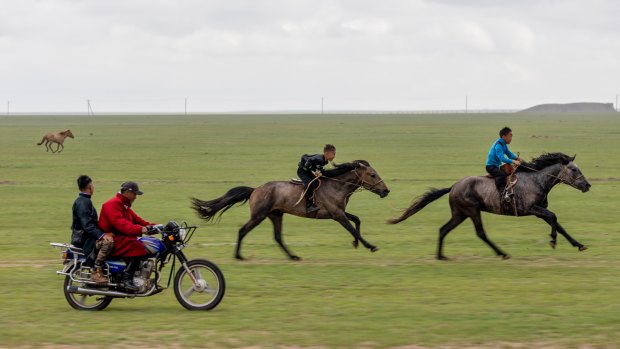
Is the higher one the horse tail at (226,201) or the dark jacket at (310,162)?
the dark jacket at (310,162)

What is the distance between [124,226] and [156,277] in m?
0.78

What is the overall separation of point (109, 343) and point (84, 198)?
2296mm

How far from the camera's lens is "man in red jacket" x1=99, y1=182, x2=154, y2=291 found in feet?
39.0

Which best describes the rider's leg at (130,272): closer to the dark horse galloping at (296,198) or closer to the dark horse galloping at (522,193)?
the dark horse galloping at (296,198)

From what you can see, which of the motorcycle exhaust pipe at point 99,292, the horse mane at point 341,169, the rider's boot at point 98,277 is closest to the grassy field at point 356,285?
the motorcycle exhaust pipe at point 99,292

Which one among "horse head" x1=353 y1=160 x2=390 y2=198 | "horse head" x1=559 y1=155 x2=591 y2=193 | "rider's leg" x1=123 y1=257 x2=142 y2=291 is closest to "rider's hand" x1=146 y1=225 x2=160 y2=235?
"rider's leg" x1=123 y1=257 x2=142 y2=291

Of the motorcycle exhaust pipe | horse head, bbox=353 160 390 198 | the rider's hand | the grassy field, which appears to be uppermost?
horse head, bbox=353 160 390 198

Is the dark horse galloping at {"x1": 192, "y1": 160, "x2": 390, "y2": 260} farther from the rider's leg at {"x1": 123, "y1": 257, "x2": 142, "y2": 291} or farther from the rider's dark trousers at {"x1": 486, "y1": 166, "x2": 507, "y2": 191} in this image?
the rider's leg at {"x1": 123, "y1": 257, "x2": 142, "y2": 291}

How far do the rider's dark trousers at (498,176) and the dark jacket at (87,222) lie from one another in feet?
25.1

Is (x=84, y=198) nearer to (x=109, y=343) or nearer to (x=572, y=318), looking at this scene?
(x=109, y=343)

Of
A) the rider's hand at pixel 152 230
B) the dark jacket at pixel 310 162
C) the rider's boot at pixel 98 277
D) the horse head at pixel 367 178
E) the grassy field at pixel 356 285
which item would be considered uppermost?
the dark jacket at pixel 310 162

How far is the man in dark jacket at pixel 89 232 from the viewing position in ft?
39.3

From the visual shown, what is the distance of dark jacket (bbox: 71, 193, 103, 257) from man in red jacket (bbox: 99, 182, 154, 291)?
0.10 meters

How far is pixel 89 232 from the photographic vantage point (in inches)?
472
